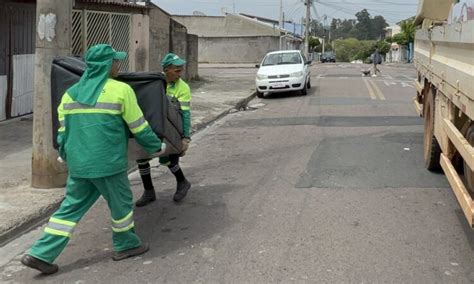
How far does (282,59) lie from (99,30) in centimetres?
824

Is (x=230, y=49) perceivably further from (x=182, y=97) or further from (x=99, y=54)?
(x=99, y=54)

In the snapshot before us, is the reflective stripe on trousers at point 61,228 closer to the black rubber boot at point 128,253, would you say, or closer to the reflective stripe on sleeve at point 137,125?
the black rubber boot at point 128,253

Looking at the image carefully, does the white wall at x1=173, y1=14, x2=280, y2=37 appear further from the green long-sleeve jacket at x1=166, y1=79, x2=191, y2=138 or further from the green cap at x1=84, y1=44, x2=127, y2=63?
the green cap at x1=84, y1=44, x2=127, y2=63

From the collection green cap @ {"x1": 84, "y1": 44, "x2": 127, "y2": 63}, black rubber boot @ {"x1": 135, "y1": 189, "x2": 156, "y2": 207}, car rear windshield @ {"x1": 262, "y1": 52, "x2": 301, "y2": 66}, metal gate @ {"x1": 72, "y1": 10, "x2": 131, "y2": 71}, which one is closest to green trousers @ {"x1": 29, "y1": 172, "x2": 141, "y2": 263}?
green cap @ {"x1": 84, "y1": 44, "x2": 127, "y2": 63}

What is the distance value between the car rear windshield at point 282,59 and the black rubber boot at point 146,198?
14.4 m

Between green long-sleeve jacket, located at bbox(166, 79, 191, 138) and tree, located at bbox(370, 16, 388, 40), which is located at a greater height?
tree, located at bbox(370, 16, 388, 40)

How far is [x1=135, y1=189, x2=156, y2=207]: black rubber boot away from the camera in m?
6.56

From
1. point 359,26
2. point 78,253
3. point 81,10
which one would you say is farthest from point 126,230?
point 359,26

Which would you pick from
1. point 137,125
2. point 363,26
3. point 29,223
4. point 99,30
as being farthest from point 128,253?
point 363,26

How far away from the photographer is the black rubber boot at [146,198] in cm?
656

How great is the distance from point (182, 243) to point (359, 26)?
158680 millimetres

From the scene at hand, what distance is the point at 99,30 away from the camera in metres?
14.0

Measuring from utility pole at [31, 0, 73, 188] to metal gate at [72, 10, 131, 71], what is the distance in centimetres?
529

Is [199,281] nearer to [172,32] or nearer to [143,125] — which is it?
[143,125]
